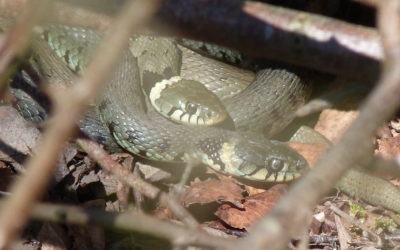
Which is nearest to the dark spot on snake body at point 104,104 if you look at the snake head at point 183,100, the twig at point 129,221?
the snake head at point 183,100

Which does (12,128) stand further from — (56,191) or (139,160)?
(139,160)

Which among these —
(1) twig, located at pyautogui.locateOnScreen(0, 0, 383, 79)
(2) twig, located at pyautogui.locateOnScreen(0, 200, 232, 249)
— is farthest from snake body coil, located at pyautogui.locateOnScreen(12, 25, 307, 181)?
(2) twig, located at pyautogui.locateOnScreen(0, 200, 232, 249)

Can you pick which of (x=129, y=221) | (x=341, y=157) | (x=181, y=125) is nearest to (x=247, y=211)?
(x=181, y=125)

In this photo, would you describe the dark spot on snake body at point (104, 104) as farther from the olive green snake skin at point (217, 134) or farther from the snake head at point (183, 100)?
the snake head at point (183, 100)

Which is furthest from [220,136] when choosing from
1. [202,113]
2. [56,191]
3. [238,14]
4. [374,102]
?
[374,102]

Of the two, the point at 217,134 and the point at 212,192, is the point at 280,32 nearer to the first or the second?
the point at 212,192
